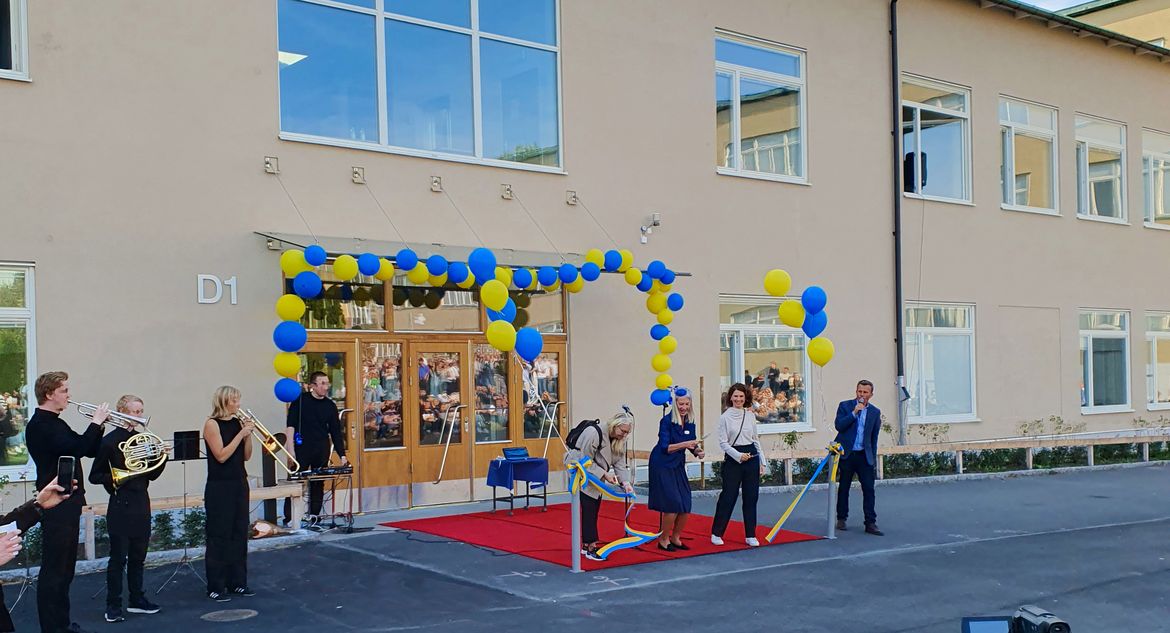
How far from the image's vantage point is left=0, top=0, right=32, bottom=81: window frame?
11133 millimetres

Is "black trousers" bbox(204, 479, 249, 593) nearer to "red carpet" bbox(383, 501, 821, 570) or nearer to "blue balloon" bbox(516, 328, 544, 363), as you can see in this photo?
"red carpet" bbox(383, 501, 821, 570)

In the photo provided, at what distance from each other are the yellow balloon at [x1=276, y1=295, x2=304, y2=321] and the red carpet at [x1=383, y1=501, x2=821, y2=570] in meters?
2.70

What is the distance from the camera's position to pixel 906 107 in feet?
64.5

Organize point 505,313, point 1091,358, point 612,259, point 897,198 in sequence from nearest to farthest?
point 505,313
point 612,259
point 897,198
point 1091,358

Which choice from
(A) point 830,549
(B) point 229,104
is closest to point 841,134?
(A) point 830,549

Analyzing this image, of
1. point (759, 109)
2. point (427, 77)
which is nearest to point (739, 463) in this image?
point (427, 77)

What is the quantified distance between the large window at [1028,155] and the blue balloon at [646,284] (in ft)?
31.2

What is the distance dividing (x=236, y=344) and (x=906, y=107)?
12568 mm

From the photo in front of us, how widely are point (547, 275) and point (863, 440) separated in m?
4.06

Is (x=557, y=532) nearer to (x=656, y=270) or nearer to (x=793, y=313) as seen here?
(x=793, y=313)

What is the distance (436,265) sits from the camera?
12.1m

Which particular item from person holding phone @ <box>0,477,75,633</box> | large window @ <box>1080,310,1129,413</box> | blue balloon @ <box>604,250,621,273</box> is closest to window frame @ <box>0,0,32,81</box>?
person holding phone @ <box>0,477,75,633</box>

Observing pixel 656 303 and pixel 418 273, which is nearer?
pixel 418 273

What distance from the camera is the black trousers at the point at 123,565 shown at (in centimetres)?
838
